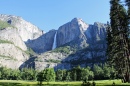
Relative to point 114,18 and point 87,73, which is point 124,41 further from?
point 87,73

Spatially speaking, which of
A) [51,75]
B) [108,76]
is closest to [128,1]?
[51,75]

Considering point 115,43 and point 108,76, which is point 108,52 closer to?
point 115,43

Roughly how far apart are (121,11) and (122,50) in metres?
10.9

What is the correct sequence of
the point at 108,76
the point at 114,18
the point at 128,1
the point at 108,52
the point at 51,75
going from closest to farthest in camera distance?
the point at 128,1 → the point at 114,18 → the point at 108,52 → the point at 51,75 → the point at 108,76

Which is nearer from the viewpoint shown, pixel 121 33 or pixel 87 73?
pixel 121 33

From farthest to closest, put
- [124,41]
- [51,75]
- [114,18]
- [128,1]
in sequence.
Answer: [51,75]
[124,41]
[114,18]
[128,1]

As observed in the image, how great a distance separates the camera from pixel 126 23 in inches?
2453

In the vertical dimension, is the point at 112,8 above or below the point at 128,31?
above

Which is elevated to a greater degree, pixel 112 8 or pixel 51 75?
pixel 112 8

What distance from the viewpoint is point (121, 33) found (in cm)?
6206

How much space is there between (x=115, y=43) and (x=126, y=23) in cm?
755

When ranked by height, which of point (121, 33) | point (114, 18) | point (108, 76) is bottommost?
point (108, 76)

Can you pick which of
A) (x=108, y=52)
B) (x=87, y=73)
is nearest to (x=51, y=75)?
(x=87, y=73)

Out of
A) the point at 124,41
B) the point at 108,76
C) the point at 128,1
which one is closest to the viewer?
the point at 128,1
